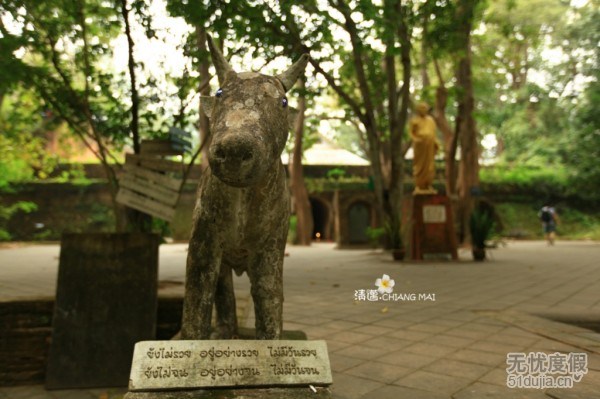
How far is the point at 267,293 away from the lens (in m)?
2.19

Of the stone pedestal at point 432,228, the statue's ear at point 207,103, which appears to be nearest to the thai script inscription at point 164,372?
the statue's ear at point 207,103

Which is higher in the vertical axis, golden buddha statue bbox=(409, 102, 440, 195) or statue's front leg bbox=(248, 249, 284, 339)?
golden buddha statue bbox=(409, 102, 440, 195)

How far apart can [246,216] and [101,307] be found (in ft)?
6.21

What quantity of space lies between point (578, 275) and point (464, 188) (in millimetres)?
6932

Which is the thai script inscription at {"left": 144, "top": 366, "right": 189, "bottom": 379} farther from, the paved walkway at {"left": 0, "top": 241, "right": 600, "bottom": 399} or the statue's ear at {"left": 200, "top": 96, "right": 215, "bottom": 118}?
the statue's ear at {"left": 200, "top": 96, "right": 215, "bottom": 118}

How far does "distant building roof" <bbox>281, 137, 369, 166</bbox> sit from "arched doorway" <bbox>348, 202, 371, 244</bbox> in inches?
195

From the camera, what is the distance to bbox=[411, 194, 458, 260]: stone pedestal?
10.1 meters

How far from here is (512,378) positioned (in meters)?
2.52

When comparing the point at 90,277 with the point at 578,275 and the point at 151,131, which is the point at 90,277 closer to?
the point at 151,131

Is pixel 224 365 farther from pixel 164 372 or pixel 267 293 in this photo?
pixel 267 293

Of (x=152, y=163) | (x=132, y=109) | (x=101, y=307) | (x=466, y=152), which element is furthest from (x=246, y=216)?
(x=466, y=152)

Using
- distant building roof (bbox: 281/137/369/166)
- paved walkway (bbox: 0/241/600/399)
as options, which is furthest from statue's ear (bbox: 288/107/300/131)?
distant building roof (bbox: 281/137/369/166)

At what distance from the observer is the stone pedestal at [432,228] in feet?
33.2

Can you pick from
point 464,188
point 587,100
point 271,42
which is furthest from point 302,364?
point 587,100
